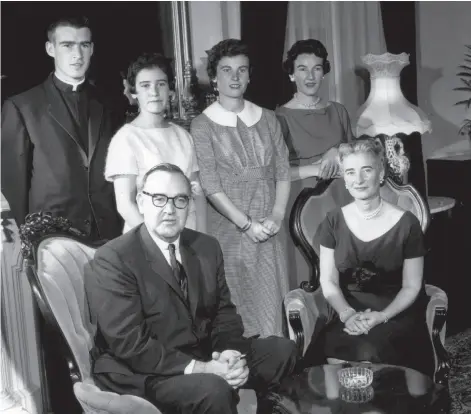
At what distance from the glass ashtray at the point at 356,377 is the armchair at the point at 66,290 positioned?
76 centimetres

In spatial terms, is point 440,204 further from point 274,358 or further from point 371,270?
point 274,358

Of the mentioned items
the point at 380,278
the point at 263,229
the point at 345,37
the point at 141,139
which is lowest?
the point at 380,278

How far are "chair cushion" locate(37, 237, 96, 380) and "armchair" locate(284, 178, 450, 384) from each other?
0.89 meters

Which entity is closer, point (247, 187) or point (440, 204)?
point (247, 187)

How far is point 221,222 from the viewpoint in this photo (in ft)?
11.4

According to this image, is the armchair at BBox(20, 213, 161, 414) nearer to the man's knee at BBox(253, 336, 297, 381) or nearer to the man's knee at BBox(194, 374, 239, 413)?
the man's knee at BBox(194, 374, 239, 413)

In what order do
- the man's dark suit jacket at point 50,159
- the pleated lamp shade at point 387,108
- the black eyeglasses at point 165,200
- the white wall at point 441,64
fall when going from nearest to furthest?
1. the black eyeglasses at point 165,200
2. the man's dark suit jacket at point 50,159
3. the pleated lamp shade at point 387,108
4. the white wall at point 441,64

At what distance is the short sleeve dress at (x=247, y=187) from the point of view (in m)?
3.40

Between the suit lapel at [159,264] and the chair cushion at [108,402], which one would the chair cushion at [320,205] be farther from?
the chair cushion at [108,402]

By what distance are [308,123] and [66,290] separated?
153cm

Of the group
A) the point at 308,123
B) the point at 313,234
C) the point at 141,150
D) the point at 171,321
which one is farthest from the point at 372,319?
the point at 141,150

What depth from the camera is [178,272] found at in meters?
2.76

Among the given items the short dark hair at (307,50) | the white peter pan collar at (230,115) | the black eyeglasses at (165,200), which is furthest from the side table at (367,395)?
the short dark hair at (307,50)

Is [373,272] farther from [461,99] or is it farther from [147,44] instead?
[461,99]
